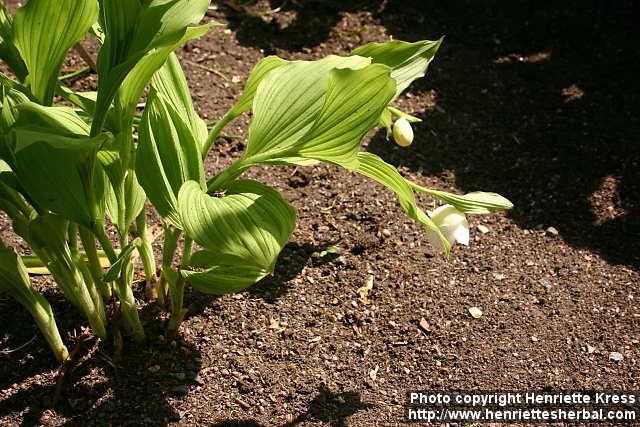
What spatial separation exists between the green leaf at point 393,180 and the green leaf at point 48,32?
604mm

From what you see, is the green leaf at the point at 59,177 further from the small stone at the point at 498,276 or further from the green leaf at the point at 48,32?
the small stone at the point at 498,276

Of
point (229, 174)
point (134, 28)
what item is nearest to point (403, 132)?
point (229, 174)

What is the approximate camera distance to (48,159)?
4.09 feet

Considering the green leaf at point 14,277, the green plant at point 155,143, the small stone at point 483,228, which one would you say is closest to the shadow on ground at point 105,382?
the green plant at point 155,143

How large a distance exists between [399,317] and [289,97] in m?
0.80

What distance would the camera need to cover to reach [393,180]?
1.40 metres

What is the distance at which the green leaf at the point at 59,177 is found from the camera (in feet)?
4.06

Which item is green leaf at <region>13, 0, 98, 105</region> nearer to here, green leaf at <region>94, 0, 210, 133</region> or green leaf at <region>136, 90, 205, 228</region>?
green leaf at <region>94, 0, 210, 133</region>

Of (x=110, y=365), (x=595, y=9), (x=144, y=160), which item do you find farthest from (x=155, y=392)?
(x=595, y=9)

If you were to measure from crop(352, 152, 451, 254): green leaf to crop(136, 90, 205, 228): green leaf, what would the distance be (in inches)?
13.8

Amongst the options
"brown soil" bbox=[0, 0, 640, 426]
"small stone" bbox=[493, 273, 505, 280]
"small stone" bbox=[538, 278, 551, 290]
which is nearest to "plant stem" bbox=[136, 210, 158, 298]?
"brown soil" bbox=[0, 0, 640, 426]

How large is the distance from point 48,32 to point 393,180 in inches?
29.2

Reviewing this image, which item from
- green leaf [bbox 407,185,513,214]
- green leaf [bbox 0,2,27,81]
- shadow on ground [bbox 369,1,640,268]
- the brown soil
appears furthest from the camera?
shadow on ground [bbox 369,1,640,268]

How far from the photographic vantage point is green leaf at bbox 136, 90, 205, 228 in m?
1.36
